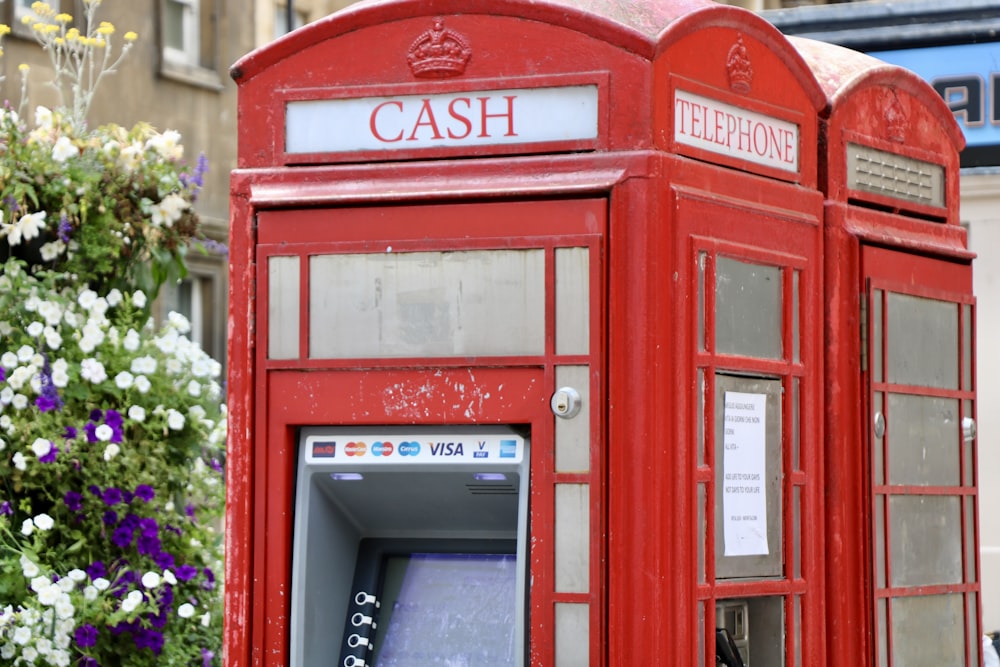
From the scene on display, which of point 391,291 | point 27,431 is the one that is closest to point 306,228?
point 391,291

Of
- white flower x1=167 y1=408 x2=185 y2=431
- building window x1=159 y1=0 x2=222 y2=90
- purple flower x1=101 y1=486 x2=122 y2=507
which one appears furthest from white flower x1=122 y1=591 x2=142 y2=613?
building window x1=159 y1=0 x2=222 y2=90

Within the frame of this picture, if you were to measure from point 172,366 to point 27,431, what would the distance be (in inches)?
25.9

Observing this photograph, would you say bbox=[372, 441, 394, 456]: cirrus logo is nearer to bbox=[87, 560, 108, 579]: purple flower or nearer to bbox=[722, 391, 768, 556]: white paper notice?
bbox=[722, 391, 768, 556]: white paper notice

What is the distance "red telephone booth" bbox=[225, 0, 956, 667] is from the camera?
445cm

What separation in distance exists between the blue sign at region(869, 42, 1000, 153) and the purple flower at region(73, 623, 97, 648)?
14.3 feet

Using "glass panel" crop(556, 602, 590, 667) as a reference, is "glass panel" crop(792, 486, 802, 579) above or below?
above

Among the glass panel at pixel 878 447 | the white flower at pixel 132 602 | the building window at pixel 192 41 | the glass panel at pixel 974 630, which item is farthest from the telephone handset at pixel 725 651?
the building window at pixel 192 41

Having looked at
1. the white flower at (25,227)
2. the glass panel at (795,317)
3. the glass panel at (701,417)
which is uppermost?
the white flower at (25,227)

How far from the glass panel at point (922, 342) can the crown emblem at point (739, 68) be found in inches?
34.0

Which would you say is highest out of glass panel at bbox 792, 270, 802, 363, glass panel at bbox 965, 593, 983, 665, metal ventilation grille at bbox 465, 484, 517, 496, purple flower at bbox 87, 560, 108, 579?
glass panel at bbox 792, 270, 802, 363

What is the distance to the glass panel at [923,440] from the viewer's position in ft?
17.6

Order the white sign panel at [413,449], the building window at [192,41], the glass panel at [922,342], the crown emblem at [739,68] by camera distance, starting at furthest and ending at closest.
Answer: the building window at [192,41]
the glass panel at [922,342]
the crown emblem at [739,68]
the white sign panel at [413,449]

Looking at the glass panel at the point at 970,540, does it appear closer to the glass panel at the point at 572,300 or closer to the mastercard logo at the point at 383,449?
the glass panel at the point at 572,300

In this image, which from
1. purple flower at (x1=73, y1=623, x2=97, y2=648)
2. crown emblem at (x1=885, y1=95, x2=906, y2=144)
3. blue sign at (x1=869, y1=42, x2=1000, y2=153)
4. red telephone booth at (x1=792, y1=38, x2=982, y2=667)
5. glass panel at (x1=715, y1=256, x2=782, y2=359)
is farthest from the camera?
blue sign at (x1=869, y1=42, x2=1000, y2=153)
